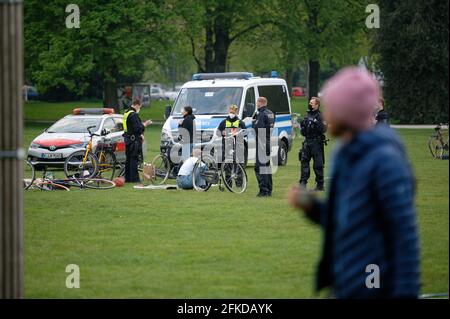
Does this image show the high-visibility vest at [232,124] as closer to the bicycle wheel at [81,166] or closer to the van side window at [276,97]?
the bicycle wheel at [81,166]

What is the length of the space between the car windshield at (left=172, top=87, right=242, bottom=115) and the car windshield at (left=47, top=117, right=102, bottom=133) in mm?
2152

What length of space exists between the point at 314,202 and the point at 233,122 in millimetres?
16931

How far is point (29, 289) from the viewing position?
9812 mm

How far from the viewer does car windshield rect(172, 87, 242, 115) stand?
88.0 ft

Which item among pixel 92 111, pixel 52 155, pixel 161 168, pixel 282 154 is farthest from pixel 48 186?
pixel 282 154

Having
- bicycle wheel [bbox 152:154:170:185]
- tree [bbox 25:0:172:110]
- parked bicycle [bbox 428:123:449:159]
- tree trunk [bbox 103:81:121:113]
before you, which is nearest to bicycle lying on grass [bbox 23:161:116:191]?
bicycle wheel [bbox 152:154:170:185]

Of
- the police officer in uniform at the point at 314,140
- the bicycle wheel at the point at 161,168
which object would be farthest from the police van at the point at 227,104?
the police officer in uniform at the point at 314,140

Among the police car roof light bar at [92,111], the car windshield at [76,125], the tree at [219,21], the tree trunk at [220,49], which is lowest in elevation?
the car windshield at [76,125]

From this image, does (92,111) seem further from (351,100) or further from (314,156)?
(351,100)

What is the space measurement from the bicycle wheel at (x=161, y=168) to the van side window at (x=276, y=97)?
5.60m

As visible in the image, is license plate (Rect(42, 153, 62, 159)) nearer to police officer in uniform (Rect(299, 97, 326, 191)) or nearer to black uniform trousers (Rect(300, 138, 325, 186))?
police officer in uniform (Rect(299, 97, 326, 191))

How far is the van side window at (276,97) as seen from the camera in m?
28.6

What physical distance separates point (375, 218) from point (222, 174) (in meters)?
15.9

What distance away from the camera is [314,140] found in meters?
20.5
